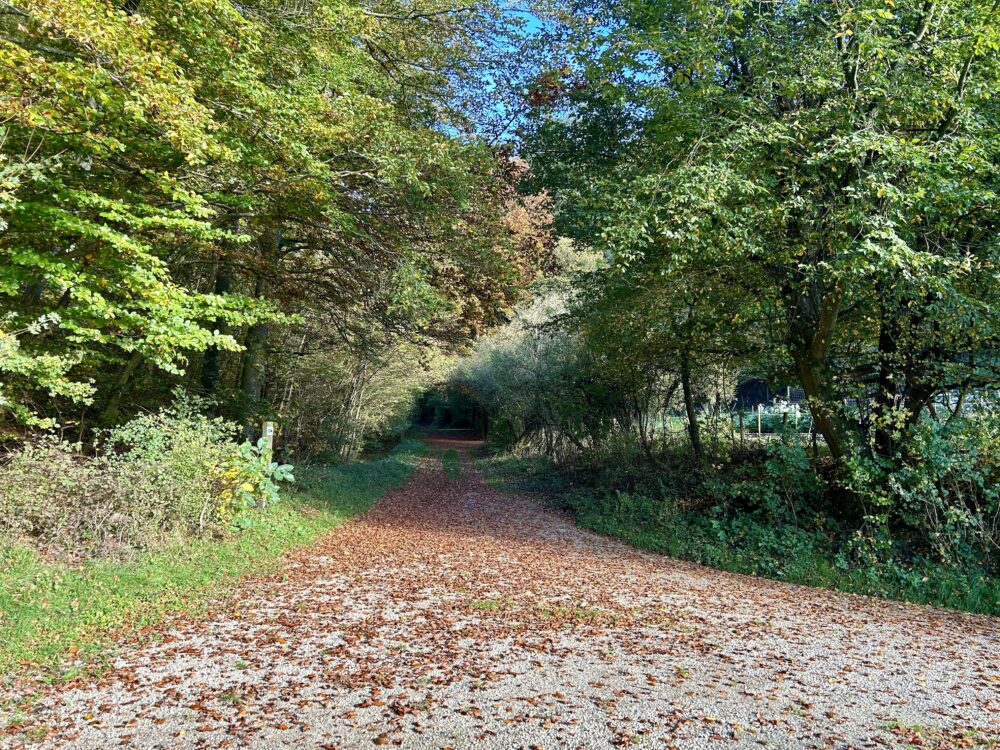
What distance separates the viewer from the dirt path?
12.0ft

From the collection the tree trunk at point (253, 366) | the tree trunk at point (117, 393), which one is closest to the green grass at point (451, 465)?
the tree trunk at point (253, 366)

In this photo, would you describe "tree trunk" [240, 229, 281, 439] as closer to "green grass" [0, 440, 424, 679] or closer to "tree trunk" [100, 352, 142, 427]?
"tree trunk" [100, 352, 142, 427]

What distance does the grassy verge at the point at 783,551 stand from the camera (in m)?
7.78

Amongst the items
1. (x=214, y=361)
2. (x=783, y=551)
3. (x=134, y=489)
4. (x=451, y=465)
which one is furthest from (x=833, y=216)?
(x=451, y=465)

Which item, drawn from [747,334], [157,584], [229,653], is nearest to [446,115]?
[747,334]

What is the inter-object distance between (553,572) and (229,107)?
22.8 ft

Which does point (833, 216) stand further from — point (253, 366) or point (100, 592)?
point (253, 366)

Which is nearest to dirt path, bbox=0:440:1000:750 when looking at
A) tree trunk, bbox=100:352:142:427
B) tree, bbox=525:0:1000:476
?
tree, bbox=525:0:1000:476

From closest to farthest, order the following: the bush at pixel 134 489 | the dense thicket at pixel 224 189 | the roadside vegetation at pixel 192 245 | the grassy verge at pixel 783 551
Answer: the roadside vegetation at pixel 192 245, the dense thicket at pixel 224 189, the bush at pixel 134 489, the grassy verge at pixel 783 551

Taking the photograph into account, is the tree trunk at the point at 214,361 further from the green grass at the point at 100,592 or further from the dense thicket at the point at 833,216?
the dense thicket at the point at 833,216

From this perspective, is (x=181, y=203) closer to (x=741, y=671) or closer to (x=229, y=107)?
(x=229, y=107)

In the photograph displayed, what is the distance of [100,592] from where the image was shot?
229 inches

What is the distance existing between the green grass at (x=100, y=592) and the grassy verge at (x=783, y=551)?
592 cm

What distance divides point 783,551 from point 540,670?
6028 mm
